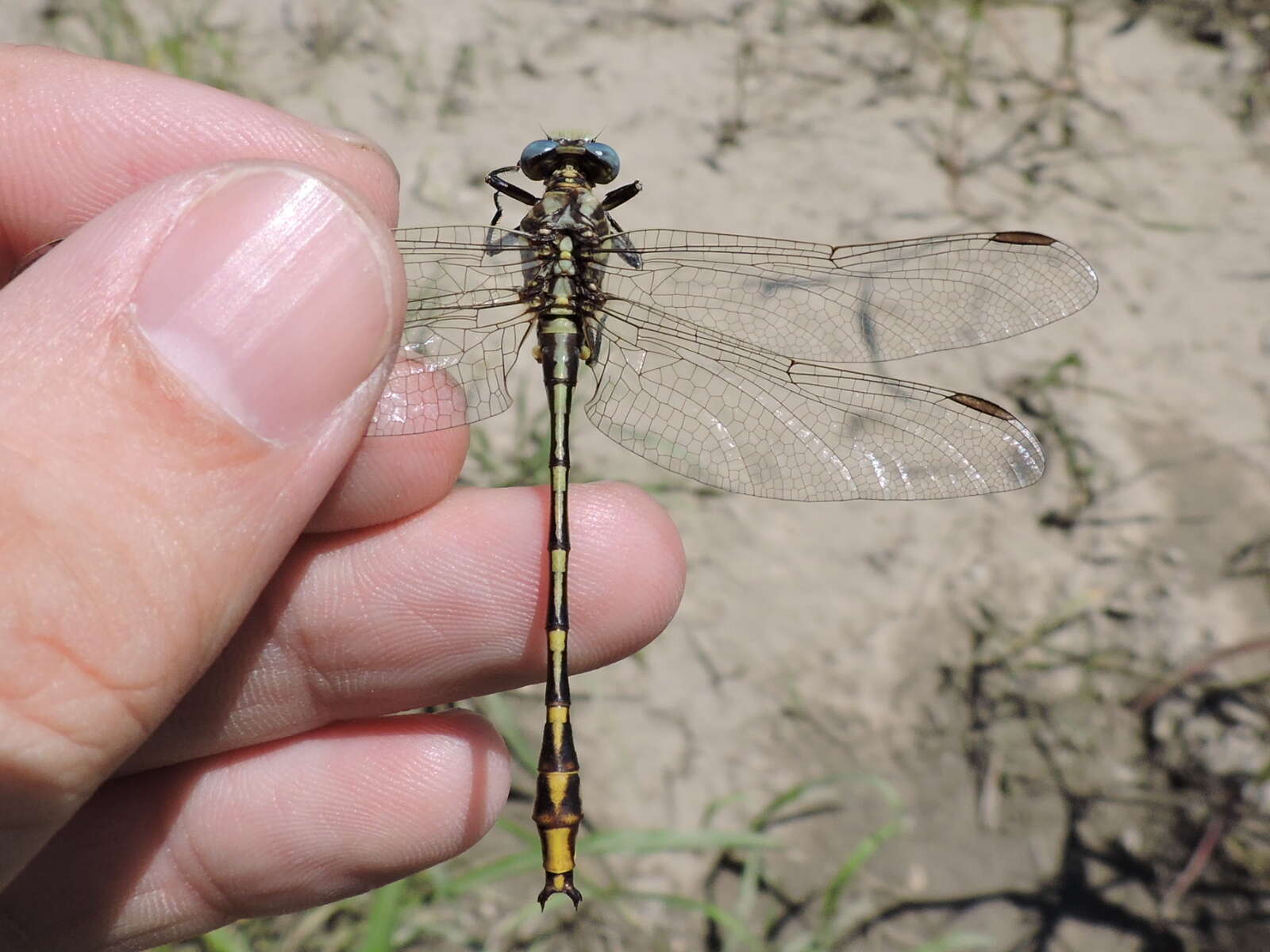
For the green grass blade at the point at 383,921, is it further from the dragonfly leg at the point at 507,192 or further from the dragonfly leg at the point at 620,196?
the dragonfly leg at the point at 620,196

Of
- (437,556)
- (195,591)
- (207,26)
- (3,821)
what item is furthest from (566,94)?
(3,821)

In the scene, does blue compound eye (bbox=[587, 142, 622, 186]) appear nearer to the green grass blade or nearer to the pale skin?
the pale skin

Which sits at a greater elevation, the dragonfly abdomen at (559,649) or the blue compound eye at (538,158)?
the blue compound eye at (538,158)

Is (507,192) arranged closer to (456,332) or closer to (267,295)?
(456,332)

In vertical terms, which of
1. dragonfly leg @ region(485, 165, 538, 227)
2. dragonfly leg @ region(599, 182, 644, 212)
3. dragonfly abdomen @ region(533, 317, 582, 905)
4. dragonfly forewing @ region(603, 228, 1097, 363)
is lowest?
dragonfly abdomen @ region(533, 317, 582, 905)

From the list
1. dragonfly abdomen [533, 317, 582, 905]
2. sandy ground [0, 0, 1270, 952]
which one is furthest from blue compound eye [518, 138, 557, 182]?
sandy ground [0, 0, 1270, 952]

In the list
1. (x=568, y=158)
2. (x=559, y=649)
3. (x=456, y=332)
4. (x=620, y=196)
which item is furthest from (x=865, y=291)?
(x=559, y=649)

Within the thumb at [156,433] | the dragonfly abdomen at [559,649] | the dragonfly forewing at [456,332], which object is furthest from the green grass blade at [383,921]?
the dragonfly forewing at [456,332]

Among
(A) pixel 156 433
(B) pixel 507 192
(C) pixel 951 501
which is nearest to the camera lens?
(A) pixel 156 433
